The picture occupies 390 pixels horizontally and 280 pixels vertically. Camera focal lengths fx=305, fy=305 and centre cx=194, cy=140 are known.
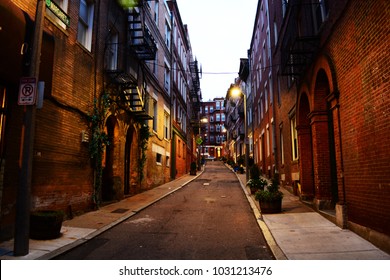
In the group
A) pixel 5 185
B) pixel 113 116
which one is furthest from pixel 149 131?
pixel 5 185

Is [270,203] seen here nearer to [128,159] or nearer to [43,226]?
[43,226]

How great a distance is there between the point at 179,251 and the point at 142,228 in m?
2.51

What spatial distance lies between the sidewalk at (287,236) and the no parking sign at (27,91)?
2.89 m

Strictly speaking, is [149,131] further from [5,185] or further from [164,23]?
A: [5,185]

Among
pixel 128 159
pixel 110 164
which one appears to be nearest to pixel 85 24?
pixel 110 164

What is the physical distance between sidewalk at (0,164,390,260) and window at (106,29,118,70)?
5915 millimetres

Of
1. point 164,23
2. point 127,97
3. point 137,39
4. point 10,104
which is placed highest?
point 164,23

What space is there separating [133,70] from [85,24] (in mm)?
4228

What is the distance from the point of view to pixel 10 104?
6961 millimetres

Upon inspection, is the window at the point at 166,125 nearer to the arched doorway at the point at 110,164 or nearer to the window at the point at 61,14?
the arched doorway at the point at 110,164

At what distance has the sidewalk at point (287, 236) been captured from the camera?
18.8 ft

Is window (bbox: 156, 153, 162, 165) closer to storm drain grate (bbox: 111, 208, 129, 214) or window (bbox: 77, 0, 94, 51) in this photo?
storm drain grate (bbox: 111, 208, 129, 214)

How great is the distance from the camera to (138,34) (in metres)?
15.2

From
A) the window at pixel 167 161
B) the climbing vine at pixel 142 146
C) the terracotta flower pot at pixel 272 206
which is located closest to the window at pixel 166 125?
the window at pixel 167 161
